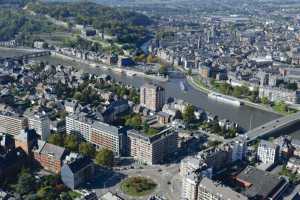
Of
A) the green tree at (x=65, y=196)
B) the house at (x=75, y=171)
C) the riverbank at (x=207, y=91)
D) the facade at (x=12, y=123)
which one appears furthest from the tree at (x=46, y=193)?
the riverbank at (x=207, y=91)

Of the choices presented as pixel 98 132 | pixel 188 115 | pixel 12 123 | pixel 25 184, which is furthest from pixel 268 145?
pixel 12 123

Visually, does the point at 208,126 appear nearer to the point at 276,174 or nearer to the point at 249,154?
the point at 249,154

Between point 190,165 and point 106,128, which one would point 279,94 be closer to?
point 106,128

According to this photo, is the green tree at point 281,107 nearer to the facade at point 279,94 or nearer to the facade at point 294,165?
the facade at point 279,94

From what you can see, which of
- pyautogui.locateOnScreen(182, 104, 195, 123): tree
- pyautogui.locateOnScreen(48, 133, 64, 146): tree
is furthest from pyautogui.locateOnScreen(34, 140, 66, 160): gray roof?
pyautogui.locateOnScreen(182, 104, 195, 123): tree

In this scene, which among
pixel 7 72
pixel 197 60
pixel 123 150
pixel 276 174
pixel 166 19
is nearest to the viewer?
pixel 276 174

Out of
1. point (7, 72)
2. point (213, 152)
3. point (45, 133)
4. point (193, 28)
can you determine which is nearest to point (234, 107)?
point (213, 152)
